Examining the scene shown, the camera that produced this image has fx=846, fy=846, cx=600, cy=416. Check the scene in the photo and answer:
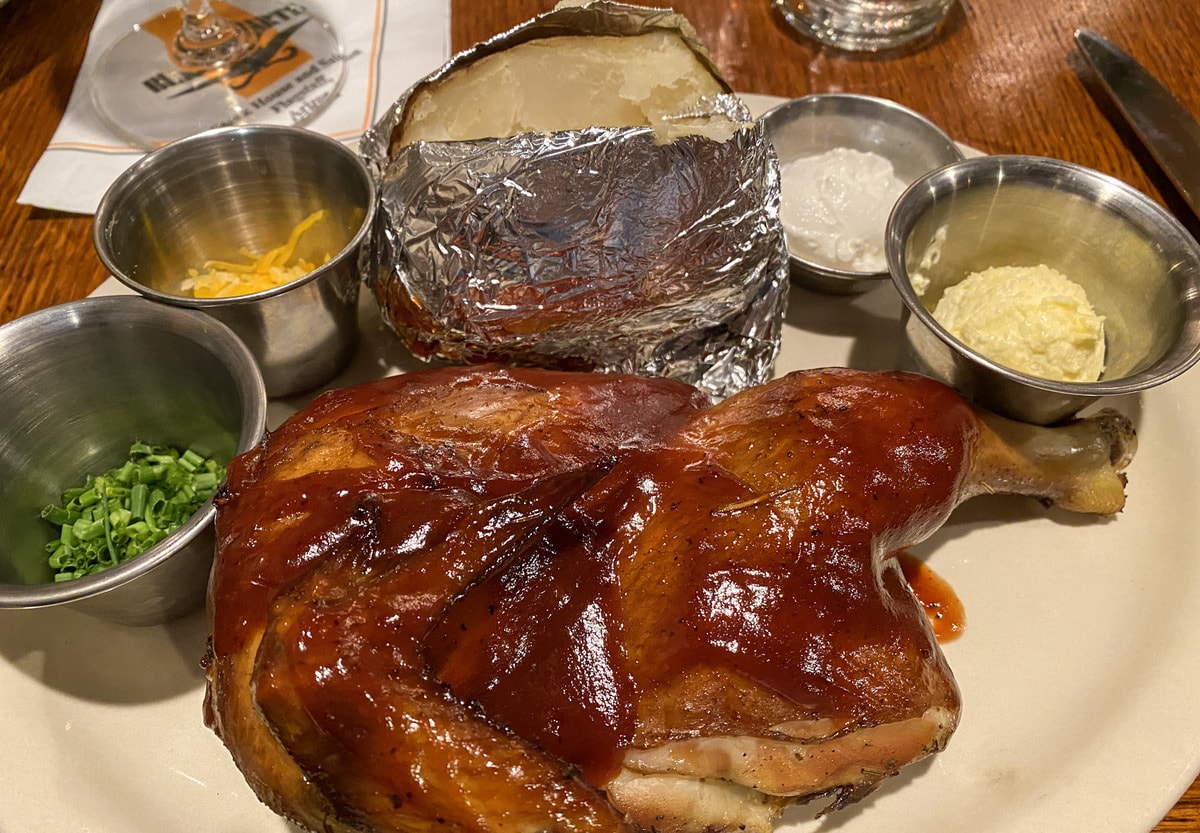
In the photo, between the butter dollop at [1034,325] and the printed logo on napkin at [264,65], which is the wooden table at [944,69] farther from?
the butter dollop at [1034,325]

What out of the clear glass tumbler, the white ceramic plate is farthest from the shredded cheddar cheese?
the clear glass tumbler

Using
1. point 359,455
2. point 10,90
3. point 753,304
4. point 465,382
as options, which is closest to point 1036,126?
point 753,304

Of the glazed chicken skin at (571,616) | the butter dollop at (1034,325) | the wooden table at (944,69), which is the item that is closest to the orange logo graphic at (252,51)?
the wooden table at (944,69)

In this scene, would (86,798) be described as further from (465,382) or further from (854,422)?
(854,422)

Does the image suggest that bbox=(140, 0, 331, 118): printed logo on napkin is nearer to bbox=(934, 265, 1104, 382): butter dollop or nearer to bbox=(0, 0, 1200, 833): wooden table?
bbox=(0, 0, 1200, 833): wooden table

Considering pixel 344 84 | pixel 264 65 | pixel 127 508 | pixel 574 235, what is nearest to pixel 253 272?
pixel 127 508

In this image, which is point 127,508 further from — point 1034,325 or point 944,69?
point 944,69

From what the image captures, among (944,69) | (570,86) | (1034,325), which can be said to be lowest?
(1034,325)
